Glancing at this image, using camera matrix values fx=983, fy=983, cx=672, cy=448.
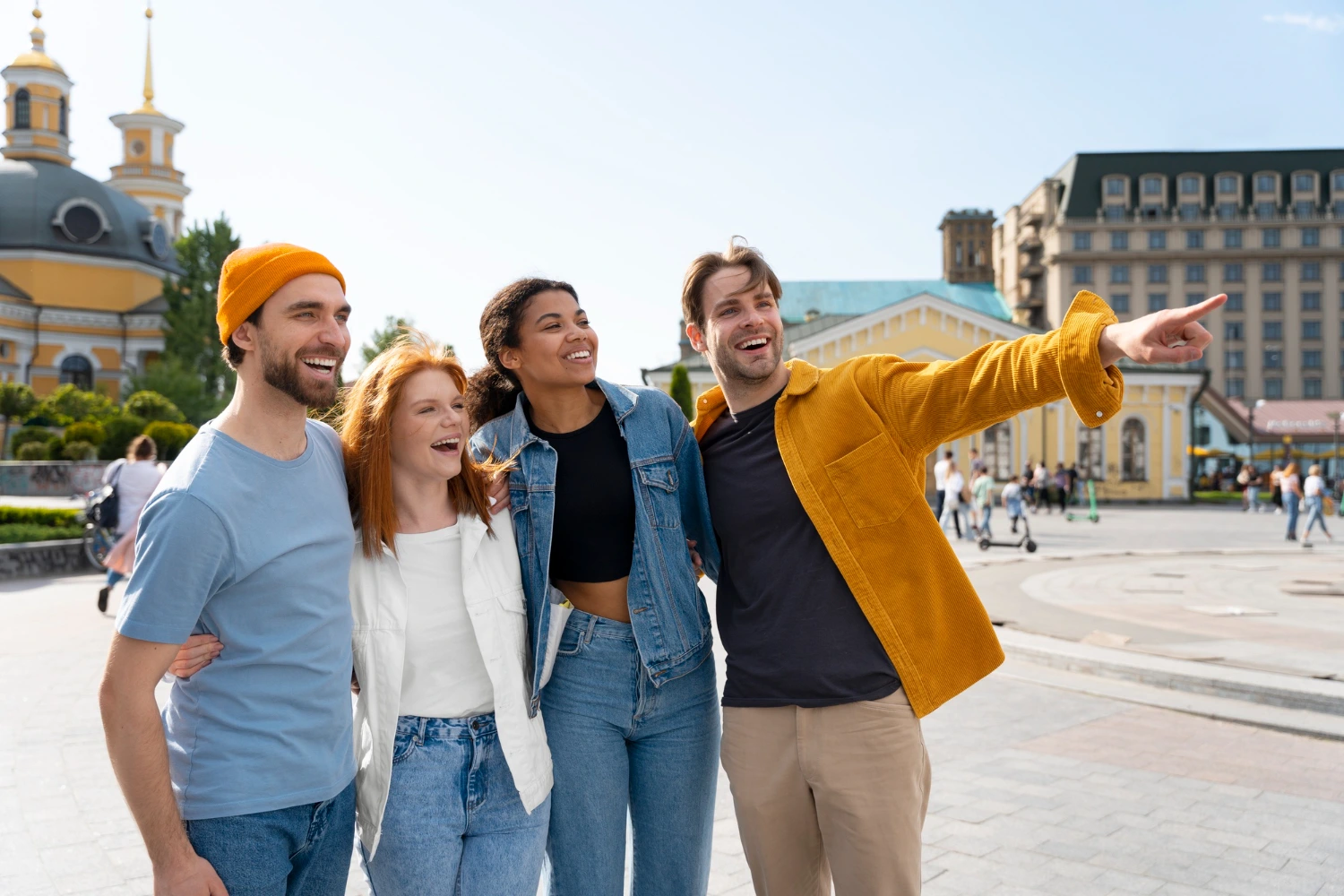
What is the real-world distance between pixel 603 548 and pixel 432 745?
30.7 inches

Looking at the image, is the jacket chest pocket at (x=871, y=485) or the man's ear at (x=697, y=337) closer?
the jacket chest pocket at (x=871, y=485)

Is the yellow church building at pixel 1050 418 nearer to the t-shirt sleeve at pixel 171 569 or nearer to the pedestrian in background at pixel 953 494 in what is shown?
the pedestrian in background at pixel 953 494

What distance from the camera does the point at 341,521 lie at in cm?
247

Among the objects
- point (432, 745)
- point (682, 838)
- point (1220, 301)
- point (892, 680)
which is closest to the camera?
point (1220, 301)

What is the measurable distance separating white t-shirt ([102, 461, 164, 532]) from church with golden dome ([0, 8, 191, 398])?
47031 millimetres

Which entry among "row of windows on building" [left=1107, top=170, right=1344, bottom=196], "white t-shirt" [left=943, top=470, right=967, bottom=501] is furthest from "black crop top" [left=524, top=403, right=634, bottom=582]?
"row of windows on building" [left=1107, top=170, right=1344, bottom=196]

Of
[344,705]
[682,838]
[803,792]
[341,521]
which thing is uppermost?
[341,521]

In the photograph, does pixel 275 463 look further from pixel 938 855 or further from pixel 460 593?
pixel 938 855

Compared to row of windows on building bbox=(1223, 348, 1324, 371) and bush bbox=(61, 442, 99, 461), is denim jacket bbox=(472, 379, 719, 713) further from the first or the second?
row of windows on building bbox=(1223, 348, 1324, 371)

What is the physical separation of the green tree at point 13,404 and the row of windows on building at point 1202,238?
67880 mm

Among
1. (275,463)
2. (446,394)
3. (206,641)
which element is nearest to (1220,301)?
(446,394)

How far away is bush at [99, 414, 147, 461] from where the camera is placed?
31.1m

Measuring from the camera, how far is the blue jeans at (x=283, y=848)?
2.20 metres

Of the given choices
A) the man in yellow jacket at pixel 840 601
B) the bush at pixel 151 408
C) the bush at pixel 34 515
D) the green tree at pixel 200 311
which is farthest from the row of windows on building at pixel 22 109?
the man in yellow jacket at pixel 840 601
